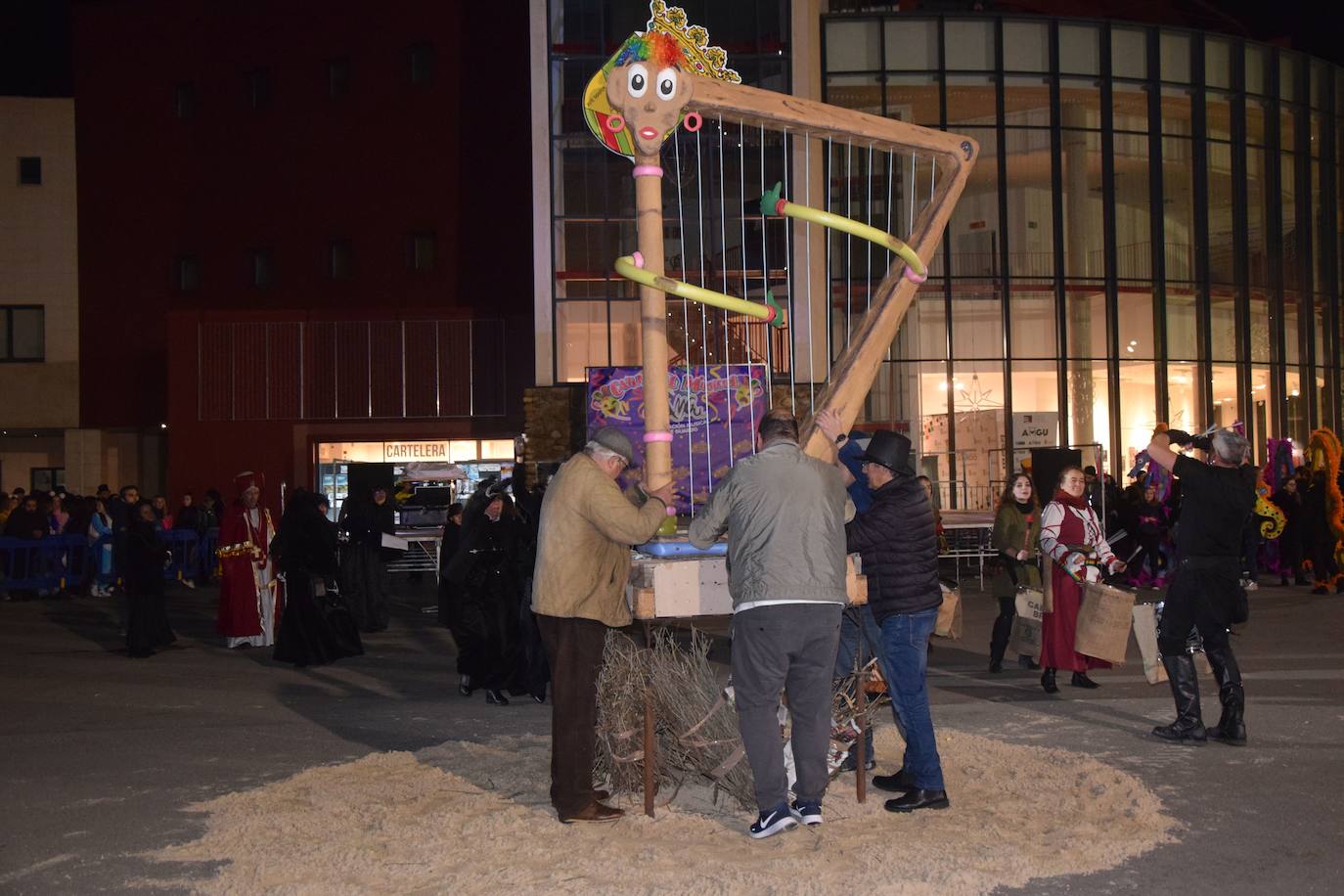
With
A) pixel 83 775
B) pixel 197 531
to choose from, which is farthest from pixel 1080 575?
pixel 197 531

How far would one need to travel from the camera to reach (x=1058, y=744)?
27.8 ft

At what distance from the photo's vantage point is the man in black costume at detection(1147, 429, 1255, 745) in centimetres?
841

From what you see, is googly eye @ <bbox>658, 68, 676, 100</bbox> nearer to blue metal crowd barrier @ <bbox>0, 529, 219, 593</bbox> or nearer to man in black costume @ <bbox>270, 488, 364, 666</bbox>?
man in black costume @ <bbox>270, 488, 364, 666</bbox>

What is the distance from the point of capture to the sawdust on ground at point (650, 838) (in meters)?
5.68

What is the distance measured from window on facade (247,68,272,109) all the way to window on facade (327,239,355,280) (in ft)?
13.1

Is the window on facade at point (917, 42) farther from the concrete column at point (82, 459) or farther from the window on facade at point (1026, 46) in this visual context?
the concrete column at point (82, 459)

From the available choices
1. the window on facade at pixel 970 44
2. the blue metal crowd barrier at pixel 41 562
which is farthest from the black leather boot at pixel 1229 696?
the window on facade at pixel 970 44

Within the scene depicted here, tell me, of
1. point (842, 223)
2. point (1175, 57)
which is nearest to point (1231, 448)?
point (842, 223)

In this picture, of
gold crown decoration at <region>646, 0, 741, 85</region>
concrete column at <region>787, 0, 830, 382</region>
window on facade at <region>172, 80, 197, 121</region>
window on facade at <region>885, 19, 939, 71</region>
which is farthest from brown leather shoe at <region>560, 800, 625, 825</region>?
window on facade at <region>172, 80, 197, 121</region>

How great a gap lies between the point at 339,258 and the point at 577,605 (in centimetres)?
2969

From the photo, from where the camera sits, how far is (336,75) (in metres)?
35.3

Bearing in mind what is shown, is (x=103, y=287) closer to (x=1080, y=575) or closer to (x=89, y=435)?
(x=89, y=435)

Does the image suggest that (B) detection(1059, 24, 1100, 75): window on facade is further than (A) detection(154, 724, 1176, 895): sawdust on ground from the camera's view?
Yes

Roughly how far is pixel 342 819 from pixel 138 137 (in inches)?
1316
